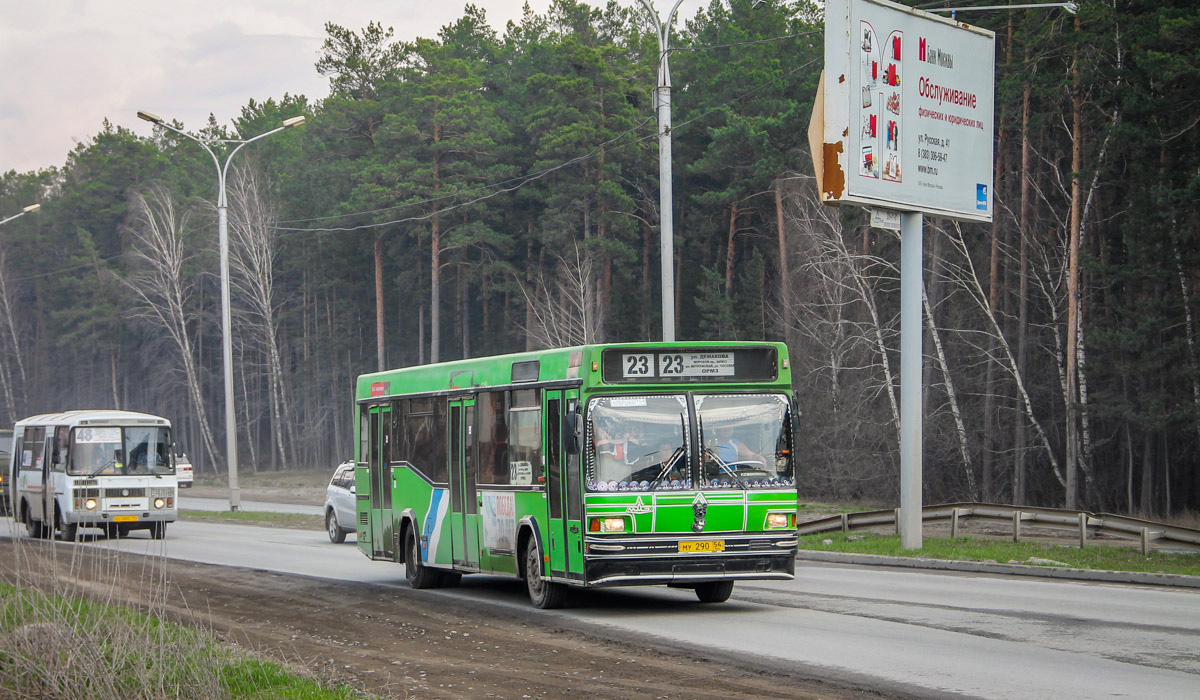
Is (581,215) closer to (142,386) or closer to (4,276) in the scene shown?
(142,386)

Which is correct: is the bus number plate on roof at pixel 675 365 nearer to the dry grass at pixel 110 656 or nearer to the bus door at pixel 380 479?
the dry grass at pixel 110 656

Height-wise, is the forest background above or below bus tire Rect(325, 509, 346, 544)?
above

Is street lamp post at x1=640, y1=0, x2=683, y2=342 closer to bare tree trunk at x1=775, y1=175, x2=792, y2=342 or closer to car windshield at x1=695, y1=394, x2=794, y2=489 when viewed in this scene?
car windshield at x1=695, y1=394, x2=794, y2=489

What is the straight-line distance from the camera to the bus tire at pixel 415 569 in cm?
1825

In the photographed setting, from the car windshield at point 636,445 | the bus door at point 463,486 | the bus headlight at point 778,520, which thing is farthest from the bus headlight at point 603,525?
the bus door at point 463,486

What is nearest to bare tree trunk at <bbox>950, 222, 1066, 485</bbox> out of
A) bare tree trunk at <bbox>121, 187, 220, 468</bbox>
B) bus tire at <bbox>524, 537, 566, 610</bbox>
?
bus tire at <bbox>524, 537, 566, 610</bbox>

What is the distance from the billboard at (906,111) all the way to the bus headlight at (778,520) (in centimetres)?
872

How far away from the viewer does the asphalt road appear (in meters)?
10.0

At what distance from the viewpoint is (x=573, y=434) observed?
544 inches

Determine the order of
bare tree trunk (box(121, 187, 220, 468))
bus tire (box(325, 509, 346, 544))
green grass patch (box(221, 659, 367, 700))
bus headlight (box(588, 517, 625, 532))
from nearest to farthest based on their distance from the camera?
1. green grass patch (box(221, 659, 367, 700))
2. bus headlight (box(588, 517, 625, 532))
3. bus tire (box(325, 509, 346, 544))
4. bare tree trunk (box(121, 187, 220, 468))

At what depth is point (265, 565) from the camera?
22.2 m

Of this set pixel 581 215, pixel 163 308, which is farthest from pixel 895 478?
pixel 163 308

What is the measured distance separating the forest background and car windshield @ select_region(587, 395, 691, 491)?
835 inches

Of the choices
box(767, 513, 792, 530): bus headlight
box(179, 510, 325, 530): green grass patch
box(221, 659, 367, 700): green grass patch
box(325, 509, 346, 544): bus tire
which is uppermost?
box(767, 513, 792, 530): bus headlight
